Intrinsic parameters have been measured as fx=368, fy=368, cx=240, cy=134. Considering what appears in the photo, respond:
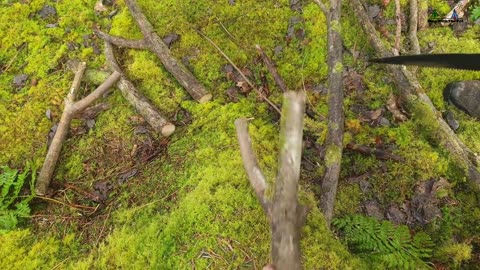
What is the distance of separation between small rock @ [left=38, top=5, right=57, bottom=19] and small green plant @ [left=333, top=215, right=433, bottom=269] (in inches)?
202

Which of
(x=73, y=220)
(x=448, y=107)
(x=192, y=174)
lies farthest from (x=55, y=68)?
(x=448, y=107)

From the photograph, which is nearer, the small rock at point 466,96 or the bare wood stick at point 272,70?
the small rock at point 466,96

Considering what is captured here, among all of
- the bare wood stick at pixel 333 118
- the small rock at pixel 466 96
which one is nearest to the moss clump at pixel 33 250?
the bare wood stick at pixel 333 118

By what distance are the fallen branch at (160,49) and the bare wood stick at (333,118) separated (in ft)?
4.81

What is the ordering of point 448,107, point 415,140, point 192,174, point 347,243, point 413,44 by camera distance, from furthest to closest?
1. point 413,44
2. point 448,107
3. point 415,140
4. point 192,174
5. point 347,243

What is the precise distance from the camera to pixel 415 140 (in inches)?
159

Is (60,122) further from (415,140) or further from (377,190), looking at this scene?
(415,140)

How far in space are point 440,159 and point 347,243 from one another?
145 centimetres

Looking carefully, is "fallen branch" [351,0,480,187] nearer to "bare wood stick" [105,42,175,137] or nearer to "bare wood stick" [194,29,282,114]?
"bare wood stick" [194,29,282,114]

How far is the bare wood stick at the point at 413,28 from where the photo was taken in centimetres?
469

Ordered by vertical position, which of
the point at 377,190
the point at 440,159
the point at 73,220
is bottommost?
the point at 73,220

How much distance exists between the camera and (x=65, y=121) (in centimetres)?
445

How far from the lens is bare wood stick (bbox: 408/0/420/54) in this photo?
469cm

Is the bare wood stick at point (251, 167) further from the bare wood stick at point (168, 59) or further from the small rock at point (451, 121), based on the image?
the small rock at point (451, 121)
